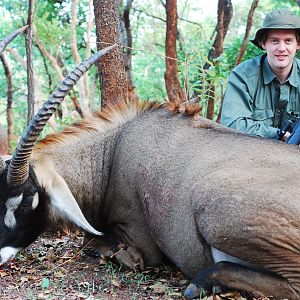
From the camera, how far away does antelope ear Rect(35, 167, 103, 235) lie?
16.3 feet

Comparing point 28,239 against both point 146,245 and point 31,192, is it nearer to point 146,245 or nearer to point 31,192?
point 31,192

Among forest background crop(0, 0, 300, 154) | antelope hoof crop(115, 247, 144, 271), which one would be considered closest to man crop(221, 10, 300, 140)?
forest background crop(0, 0, 300, 154)

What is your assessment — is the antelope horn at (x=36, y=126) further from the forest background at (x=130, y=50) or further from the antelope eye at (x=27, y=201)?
the forest background at (x=130, y=50)

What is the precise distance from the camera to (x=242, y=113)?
19.8ft

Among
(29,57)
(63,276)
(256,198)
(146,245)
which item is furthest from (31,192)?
(29,57)

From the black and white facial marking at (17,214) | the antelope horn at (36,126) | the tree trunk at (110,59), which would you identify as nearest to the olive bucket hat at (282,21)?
the tree trunk at (110,59)

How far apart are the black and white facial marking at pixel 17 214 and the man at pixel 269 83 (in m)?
2.08

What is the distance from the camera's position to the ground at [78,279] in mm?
4395

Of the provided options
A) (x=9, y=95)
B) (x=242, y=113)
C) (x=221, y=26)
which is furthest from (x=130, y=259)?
(x=9, y=95)

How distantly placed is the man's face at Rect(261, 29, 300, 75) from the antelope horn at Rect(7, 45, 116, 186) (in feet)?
6.55

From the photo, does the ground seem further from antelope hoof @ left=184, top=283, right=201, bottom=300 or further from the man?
the man

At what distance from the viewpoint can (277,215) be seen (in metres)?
4.01

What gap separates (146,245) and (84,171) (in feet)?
2.76

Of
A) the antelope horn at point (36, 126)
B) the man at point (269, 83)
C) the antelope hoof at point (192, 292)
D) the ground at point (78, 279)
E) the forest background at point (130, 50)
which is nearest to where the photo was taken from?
the antelope hoof at point (192, 292)
